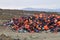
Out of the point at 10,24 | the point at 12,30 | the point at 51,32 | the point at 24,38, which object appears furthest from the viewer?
the point at 10,24

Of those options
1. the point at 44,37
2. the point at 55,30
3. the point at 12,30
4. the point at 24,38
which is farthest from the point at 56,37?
the point at 12,30

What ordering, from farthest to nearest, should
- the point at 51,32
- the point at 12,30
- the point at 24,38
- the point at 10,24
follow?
1. the point at 10,24
2. the point at 12,30
3. the point at 51,32
4. the point at 24,38

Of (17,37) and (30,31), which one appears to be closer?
(17,37)

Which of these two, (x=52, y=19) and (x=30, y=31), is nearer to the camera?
(x=30, y=31)

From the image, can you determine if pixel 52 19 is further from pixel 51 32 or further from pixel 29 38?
pixel 29 38

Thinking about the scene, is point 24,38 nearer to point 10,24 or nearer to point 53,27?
point 53,27

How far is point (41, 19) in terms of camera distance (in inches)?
651

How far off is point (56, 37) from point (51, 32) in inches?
79.6

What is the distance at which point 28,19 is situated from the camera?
1689cm

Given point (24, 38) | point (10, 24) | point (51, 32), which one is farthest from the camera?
point (10, 24)

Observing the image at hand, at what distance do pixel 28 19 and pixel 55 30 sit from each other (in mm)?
2253

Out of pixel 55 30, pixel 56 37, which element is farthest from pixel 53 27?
pixel 56 37

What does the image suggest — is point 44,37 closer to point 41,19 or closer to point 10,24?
point 41,19

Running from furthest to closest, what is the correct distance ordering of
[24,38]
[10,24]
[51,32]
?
1. [10,24]
2. [51,32]
3. [24,38]
